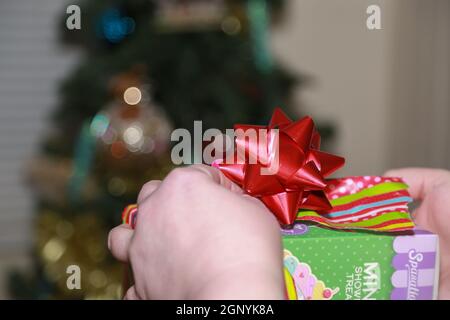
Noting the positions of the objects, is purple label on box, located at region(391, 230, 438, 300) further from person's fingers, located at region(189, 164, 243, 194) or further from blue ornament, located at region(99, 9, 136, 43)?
blue ornament, located at region(99, 9, 136, 43)

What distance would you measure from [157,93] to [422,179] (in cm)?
129

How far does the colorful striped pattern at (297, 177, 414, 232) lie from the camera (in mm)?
727

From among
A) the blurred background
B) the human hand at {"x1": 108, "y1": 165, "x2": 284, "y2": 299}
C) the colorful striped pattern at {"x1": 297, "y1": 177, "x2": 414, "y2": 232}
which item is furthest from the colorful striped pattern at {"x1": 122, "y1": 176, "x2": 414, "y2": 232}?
the blurred background

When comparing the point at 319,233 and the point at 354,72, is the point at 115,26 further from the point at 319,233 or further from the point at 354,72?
the point at 319,233

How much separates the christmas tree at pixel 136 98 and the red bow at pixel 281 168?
43.8 inches

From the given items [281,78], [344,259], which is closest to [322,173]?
[344,259]

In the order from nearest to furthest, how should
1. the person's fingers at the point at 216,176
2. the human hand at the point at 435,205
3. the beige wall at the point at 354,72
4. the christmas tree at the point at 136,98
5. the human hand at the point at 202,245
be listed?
1. the human hand at the point at 202,245
2. the person's fingers at the point at 216,176
3. the human hand at the point at 435,205
4. the christmas tree at the point at 136,98
5. the beige wall at the point at 354,72

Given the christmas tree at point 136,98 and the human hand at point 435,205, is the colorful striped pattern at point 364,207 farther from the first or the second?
the christmas tree at point 136,98

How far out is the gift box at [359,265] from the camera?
684 mm

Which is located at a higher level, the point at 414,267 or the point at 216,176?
the point at 216,176

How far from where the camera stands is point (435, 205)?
78 centimetres

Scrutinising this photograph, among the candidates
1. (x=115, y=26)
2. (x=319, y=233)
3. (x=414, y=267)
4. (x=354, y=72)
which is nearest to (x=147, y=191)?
(x=319, y=233)

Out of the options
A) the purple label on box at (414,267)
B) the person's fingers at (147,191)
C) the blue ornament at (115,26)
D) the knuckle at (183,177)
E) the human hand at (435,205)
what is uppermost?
the blue ornament at (115,26)

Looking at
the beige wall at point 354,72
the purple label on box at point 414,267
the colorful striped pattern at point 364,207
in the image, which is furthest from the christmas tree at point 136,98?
the purple label on box at point 414,267
